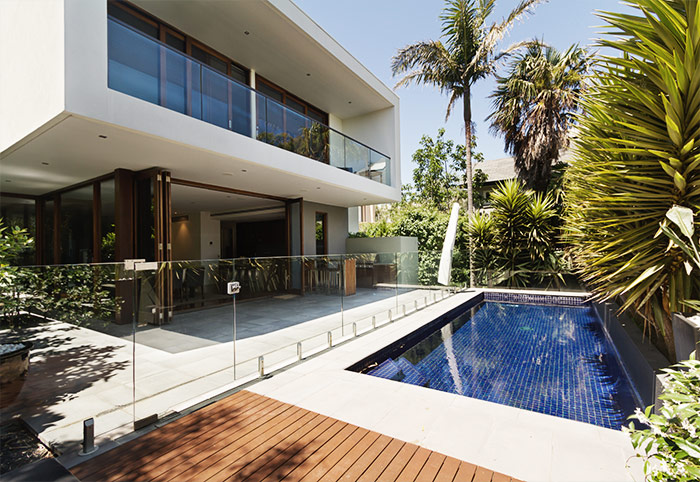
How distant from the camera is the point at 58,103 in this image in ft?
14.0

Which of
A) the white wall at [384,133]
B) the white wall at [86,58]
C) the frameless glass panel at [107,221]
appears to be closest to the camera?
the white wall at [86,58]

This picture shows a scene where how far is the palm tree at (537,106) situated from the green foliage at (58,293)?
1399 centimetres

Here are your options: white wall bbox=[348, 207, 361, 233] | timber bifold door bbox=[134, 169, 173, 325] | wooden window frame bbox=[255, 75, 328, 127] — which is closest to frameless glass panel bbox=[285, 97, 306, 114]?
wooden window frame bbox=[255, 75, 328, 127]

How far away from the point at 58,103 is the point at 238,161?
2887mm

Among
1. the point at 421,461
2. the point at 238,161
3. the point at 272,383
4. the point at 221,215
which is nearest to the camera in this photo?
the point at 421,461

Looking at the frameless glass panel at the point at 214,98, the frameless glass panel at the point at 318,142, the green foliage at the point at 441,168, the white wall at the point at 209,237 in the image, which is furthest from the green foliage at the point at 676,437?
the green foliage at the point at 441,168

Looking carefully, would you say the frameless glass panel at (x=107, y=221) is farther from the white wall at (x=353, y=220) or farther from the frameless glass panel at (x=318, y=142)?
the white wall at (x=353, y=220)

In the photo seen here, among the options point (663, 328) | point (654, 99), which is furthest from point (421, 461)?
point (654, 99)

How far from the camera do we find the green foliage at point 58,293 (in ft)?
11.7

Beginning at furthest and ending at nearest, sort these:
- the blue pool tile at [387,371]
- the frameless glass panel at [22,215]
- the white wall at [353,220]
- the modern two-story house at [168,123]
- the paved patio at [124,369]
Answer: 1. the white wall at [353,220]
2. the frameless glass panel at [22,215]
3. the blue pool tile at [387,371]
4. the modern two-story house at [168,123]
5. the paved patio at [124,369]

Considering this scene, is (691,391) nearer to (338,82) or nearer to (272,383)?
(272,383)

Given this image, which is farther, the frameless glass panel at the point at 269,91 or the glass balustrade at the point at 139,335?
the frameless glass panel at the point at 269,91

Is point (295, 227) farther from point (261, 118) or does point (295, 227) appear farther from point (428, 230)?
point (428, 230)

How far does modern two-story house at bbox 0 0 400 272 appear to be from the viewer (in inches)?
184
